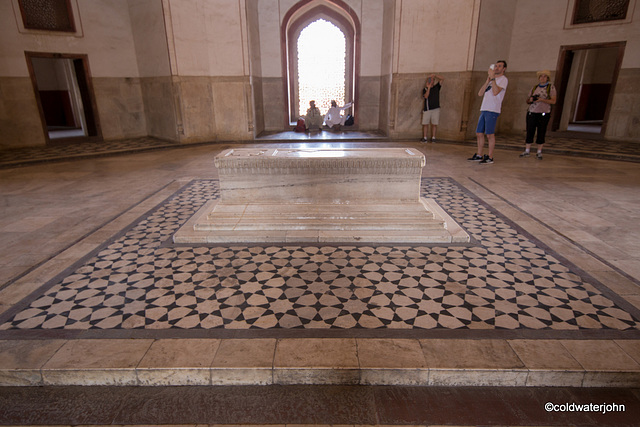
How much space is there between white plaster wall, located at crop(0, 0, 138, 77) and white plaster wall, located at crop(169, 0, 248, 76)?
1.53 metres

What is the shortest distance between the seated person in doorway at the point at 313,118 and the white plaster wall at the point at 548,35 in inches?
157

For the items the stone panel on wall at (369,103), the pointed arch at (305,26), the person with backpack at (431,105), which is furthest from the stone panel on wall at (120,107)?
the person with backpack at (431,105)

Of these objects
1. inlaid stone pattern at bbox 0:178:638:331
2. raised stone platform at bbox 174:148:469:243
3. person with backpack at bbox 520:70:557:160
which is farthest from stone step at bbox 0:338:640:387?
person with backpack at bbox 520:70:557:160

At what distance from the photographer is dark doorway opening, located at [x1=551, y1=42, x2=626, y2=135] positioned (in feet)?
24.5

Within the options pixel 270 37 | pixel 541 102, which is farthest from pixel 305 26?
pixel 541 102

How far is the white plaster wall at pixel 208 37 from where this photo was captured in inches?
267

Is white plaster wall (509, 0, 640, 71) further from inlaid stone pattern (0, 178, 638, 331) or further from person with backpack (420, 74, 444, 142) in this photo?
inlaid stone pattern (0, 178, 638, 331)

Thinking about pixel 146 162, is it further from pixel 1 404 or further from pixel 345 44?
pixel 345 44

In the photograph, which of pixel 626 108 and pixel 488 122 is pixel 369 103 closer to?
pixel 488 122

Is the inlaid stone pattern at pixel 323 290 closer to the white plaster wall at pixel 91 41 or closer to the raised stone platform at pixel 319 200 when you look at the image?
the raised stone platform at pixel 319 200

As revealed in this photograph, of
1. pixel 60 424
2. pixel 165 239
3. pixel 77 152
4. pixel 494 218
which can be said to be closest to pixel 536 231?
pixel 494 218

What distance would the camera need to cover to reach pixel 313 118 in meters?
8.55

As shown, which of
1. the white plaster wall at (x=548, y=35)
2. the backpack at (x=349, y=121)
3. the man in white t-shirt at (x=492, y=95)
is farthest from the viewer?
the backpack at (x=349, y=121)

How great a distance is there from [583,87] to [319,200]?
369 inches
